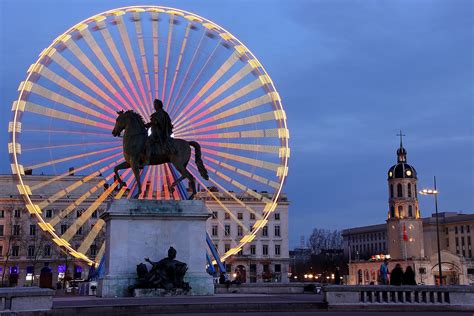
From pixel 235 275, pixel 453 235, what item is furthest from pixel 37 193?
pixel 453 235

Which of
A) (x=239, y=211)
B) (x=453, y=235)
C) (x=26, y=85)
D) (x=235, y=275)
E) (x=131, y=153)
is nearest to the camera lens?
(x=131, y=153)

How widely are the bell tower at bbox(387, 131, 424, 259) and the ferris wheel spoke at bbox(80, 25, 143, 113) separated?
12386 centimetres

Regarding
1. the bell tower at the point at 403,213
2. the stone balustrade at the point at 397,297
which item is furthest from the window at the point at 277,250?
the stone balustrade at the point at 397,297

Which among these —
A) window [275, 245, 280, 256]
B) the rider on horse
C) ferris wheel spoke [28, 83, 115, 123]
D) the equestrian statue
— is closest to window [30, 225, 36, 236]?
window [275, 245, 280, 256]

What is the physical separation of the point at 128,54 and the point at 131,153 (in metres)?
12.0

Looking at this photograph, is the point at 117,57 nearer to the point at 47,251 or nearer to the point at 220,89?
the point at 220,89

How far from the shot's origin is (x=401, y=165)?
534ft

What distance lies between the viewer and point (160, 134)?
3188 centimetres

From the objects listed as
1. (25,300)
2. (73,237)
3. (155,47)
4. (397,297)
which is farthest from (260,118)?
(73,237)

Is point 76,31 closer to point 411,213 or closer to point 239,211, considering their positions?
point 239,211

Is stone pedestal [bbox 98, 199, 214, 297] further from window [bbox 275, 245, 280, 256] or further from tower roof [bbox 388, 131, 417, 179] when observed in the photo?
tower roof [bbox 388, 131, 417, 179]

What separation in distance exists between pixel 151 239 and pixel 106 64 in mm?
14385

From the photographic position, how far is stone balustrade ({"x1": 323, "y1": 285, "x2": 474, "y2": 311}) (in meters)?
22.9

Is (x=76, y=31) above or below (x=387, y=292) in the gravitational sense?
above
